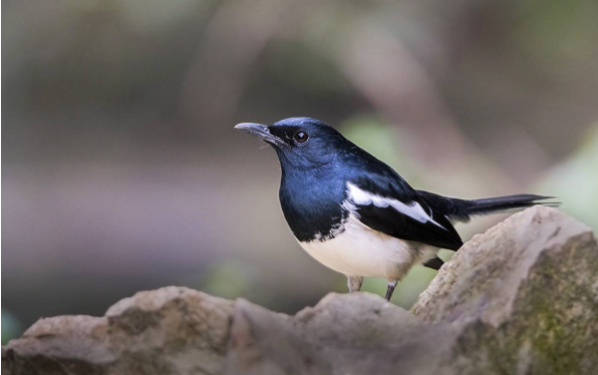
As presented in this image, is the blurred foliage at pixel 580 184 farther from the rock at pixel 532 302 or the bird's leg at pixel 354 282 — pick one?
the rock at pixel 532 302

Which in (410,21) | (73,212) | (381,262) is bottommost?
(73,212)

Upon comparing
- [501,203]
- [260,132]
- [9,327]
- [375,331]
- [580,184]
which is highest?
[580,184]

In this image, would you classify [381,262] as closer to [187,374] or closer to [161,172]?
[187,374]

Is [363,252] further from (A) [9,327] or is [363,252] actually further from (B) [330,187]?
(A) [9,327]

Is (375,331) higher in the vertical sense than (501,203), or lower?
lower

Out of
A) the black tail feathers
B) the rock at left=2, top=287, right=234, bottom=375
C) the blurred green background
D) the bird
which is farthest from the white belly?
the rock at left=2, top=287, right=234, bottom=375

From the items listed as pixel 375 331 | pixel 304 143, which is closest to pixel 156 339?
pixel 375 331

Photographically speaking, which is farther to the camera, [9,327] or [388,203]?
[9,327]

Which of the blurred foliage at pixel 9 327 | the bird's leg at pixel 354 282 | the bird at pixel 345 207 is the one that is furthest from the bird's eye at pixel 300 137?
the blurred foliage at pixel 9 327

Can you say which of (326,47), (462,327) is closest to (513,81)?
(326,47)
